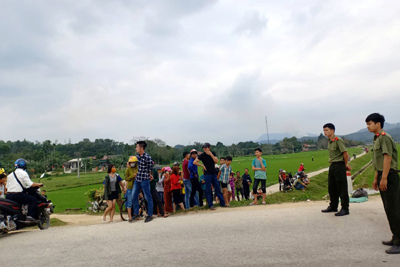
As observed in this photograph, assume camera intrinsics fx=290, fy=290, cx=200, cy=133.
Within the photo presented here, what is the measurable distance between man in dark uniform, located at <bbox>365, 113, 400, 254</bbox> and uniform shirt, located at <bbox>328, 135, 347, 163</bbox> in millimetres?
1353

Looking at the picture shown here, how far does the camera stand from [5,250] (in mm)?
5199

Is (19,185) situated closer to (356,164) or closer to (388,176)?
(388,176)

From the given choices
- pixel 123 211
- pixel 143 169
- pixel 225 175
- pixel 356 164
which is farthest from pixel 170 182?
pixel 356 164

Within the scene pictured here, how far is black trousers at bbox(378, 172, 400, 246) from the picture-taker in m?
3.96

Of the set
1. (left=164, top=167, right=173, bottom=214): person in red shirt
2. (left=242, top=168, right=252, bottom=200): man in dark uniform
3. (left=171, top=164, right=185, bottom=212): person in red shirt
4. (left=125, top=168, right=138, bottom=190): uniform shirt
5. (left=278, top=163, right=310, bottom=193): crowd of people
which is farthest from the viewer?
(left=278, top=163, right=310, bottom=193): crowd of people

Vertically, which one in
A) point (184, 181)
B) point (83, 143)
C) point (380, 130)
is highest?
point (83, 143)

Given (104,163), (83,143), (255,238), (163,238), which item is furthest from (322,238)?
(83,143)

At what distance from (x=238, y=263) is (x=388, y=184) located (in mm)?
2426

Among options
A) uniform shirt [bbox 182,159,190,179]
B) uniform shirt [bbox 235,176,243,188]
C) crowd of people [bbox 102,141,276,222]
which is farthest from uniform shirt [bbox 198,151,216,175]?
uniform shirt [bbox 235,176,243,188]

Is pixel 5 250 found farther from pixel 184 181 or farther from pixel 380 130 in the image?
pixel 380 130

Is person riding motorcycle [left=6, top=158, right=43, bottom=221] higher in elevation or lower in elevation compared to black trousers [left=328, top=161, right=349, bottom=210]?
higher

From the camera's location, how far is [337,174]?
573 cm

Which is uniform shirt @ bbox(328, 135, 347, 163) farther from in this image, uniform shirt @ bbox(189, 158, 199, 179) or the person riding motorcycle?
the person riding motorcycle

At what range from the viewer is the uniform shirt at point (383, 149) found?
4.16 meters
